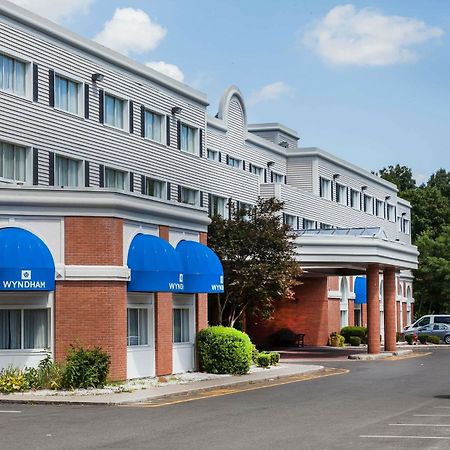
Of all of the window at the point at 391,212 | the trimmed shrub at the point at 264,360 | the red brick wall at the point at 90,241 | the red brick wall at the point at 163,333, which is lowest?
the trimmed shrub at the point at 264,360

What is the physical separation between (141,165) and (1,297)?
1778cm

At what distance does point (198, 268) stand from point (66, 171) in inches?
327

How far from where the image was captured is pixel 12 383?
2947 centimetres

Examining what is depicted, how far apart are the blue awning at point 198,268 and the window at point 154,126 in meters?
12.1

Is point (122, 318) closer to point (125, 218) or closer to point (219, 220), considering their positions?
point (125, 218)

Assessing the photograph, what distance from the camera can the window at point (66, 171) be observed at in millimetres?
41688

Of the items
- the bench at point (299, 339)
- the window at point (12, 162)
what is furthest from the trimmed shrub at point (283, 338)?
the window at point (12, 162)

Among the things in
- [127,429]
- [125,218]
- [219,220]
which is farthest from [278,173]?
[127,429]

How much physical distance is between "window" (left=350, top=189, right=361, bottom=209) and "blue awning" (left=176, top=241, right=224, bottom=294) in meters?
45.7

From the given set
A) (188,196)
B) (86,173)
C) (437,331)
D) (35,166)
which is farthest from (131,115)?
(437,331)

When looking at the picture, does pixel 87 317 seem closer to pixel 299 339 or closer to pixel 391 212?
pixel 299 339

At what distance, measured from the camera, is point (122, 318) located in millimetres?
32062

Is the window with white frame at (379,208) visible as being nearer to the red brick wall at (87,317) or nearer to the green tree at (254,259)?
the green tree at (254,259)

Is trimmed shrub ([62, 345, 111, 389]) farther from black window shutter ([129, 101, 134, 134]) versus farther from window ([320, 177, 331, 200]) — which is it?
window ([320, 177, 331, 200])
